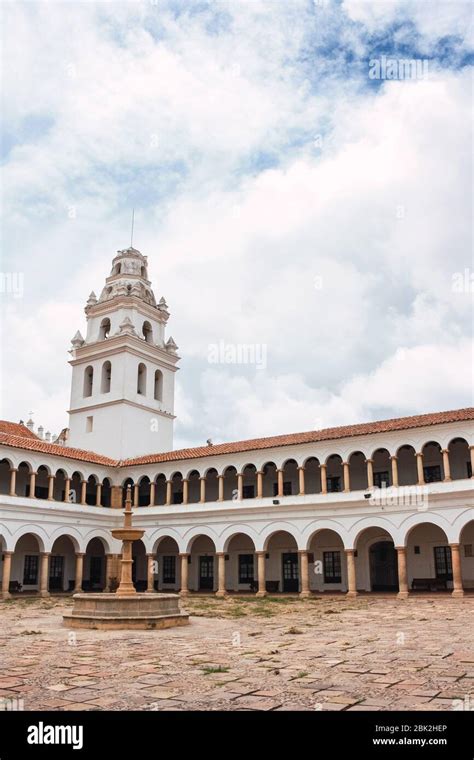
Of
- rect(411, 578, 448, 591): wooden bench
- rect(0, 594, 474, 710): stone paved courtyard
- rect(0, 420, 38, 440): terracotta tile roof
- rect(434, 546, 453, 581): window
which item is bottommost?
rect(411, 578, 448, 591): wooden bench

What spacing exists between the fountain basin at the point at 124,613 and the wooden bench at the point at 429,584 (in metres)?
14.4

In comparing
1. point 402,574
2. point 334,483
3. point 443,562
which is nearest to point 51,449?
point 334,483

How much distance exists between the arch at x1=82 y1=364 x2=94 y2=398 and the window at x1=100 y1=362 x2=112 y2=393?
936mm

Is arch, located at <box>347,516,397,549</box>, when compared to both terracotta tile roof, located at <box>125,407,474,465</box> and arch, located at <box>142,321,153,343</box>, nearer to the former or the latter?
terracotta tile roof, located at <box>125,407,474,465</box>

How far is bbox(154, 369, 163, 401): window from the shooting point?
123 feet

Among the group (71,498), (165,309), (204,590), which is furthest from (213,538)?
(165,309)

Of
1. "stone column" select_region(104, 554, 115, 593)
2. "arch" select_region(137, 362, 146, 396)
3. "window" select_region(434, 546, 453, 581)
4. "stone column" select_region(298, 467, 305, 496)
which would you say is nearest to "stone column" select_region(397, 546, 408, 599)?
"window" select_region(434, 546, 453, 581)

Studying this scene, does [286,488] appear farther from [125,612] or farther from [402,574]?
[125,612]

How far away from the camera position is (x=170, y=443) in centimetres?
3725

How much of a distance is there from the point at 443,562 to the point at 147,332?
19.9 meters

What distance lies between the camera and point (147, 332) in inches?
1491

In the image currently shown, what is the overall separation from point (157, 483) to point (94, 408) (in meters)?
6.16

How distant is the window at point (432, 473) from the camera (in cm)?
2662

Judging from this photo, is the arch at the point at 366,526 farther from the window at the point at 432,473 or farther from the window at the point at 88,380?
the window at the point at 88,380
